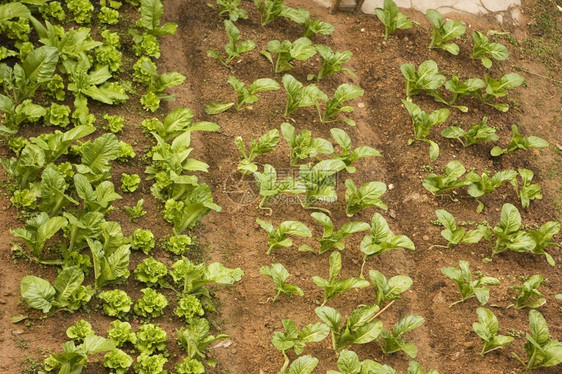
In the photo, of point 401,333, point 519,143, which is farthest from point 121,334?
point 519,143

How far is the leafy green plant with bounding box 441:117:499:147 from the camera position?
7148mm

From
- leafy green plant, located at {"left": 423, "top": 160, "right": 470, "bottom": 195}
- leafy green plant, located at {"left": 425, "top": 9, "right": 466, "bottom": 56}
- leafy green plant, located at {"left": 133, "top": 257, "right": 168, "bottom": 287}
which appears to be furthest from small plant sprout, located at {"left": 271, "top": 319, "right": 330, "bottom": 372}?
leafy green plant, located at {"left": 425, "top": 9, "right": 466, "bottom": 56}

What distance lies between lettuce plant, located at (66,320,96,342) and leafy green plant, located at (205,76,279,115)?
2668mm

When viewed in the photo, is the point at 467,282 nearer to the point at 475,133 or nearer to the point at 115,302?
the point at 475,133

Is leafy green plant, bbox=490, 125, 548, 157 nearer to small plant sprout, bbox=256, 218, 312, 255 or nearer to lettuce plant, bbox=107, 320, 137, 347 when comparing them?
small plant sprout, bbox=256, 218, 312, 255

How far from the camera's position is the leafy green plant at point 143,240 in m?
5.66

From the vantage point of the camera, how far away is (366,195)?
21.0 ft

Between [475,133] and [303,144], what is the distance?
1.76 meters

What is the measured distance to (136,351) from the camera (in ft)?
17.0

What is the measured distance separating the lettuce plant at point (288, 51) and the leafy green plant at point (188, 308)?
9.59ft

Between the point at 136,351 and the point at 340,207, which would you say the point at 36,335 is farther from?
the point at 340,207

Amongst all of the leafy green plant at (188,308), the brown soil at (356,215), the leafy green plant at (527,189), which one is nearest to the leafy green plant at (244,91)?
the brown soil at (356,215)

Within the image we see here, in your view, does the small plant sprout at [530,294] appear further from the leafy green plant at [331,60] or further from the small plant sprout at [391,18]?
the small plant sprout at [391,18]

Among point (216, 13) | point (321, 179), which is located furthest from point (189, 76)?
point (321, 179)
